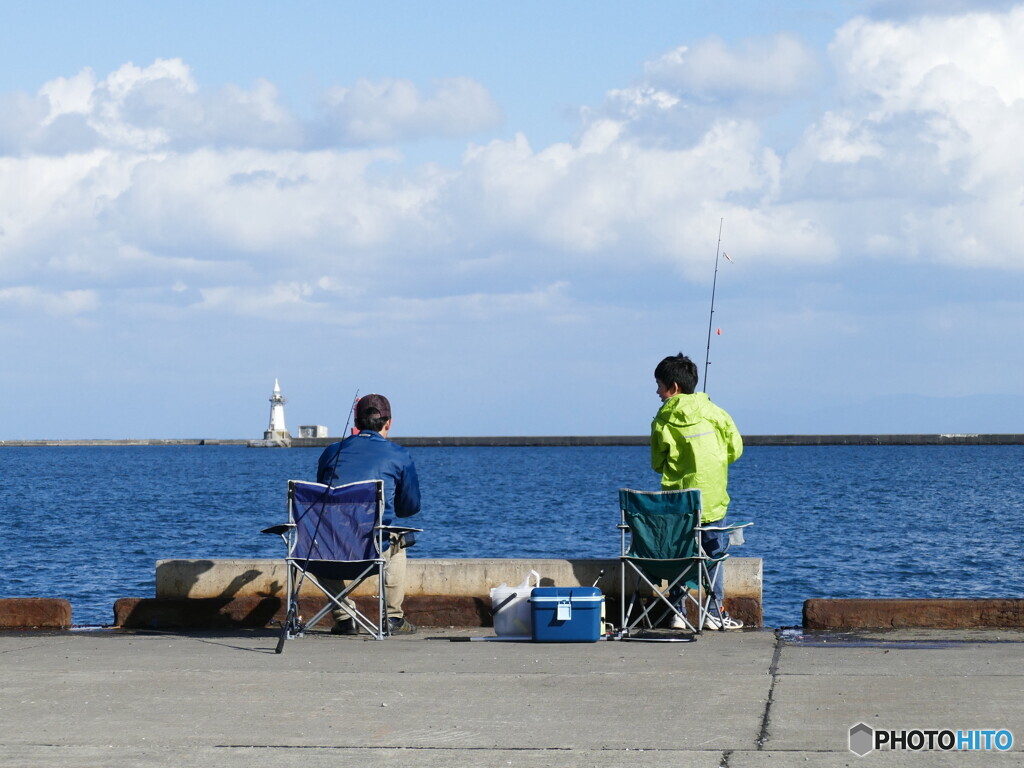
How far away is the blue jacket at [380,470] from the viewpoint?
814 cm

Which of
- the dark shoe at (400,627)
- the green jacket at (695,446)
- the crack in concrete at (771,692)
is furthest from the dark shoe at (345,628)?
the crack in concrete at (771,692)

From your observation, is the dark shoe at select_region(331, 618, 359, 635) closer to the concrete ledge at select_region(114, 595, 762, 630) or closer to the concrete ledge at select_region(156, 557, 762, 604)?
the concrete ledge at select_region(114, 595, 762, 630)

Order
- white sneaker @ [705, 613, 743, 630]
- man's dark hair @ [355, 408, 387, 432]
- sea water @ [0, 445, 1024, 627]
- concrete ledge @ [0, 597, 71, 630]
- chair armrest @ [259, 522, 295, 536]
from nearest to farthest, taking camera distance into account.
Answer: chair armrest @ [259, 522, 295, 536], white sneaker @ [705, 613, 743, 630], man's dark hair @ [355, 408, 387, 432], concrete ledge @ [0, 597, 71, 630], sea water @ [0, 445, 1024, 627]

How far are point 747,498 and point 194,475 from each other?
141ft

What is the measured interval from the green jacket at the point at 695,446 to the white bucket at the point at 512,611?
115 cm

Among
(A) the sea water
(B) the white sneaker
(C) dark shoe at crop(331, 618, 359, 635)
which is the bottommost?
(A) the sea water

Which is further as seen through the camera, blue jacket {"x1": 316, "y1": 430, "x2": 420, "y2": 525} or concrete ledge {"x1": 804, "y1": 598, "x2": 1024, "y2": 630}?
blue jacket {"x1": 316, "y1": 430, "x2": 420, "y2": 525}

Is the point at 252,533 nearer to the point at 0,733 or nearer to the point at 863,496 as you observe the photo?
the point at 863,496

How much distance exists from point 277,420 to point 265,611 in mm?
140250

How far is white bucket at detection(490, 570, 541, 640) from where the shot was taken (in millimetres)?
7863

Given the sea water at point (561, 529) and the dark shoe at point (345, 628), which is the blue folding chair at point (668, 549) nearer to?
the dark shoe at point (345, 628)

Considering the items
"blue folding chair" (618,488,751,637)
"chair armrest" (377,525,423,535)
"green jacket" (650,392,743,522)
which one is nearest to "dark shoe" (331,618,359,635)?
"chair armrest" (377,525,423,535)

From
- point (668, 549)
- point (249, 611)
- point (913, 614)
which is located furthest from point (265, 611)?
point (913, 614)

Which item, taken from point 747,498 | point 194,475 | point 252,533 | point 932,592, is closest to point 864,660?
Answer: point 932,592
